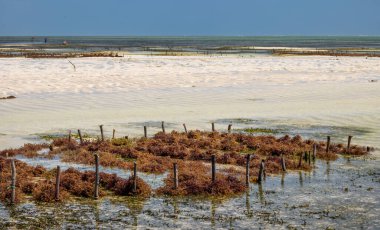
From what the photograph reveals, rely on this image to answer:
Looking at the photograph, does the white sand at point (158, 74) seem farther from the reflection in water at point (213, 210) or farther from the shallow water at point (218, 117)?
the reflection in water at point (213, 210)

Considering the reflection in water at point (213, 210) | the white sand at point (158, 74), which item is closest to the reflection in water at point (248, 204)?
the reflection in water at point (213, 210)

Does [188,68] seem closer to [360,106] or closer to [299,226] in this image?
[360,106]

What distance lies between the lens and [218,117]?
3906 cm

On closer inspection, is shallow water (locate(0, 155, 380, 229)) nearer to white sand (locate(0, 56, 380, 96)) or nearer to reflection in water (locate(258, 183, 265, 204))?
reflection in water (locate(258, 183, 265, 204))

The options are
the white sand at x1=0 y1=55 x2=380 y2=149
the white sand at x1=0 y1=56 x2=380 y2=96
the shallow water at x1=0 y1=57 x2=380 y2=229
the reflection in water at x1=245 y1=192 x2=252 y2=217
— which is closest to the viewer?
the shallow water at x1=0 y1=57 x2=380 y2=229

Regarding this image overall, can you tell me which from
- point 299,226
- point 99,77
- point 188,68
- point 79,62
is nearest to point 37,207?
point 299,226

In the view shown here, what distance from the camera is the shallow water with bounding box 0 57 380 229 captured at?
60.0 ft

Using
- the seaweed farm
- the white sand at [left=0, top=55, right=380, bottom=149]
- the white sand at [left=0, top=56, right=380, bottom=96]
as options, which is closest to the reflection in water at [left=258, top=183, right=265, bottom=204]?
the seaweed farm

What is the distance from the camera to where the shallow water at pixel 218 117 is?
18.3 metres

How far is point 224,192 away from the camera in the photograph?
20.7 m

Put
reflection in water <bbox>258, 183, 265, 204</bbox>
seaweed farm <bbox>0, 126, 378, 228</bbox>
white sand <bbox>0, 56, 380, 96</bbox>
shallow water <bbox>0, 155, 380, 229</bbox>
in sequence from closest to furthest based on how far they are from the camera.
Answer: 1. shallow water <bbox>0, 155, 380, 229</bbox>
2. seaweed farm <bbox>0, 126, 378, 228</bbox>
3. reflection in water <bbox>258, 183, 265, 204</bbox>
4. white sand <bbox>0, 56, 380, 96</bbox>

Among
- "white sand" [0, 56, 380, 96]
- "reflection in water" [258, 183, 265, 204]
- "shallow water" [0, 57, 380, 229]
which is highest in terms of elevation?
"white sand" [0, 56, 380, 96]

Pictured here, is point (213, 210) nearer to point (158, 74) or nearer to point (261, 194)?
point (261, 194)

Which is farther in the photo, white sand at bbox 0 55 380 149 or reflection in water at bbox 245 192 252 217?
white sand at bbox 0 55 380 149
